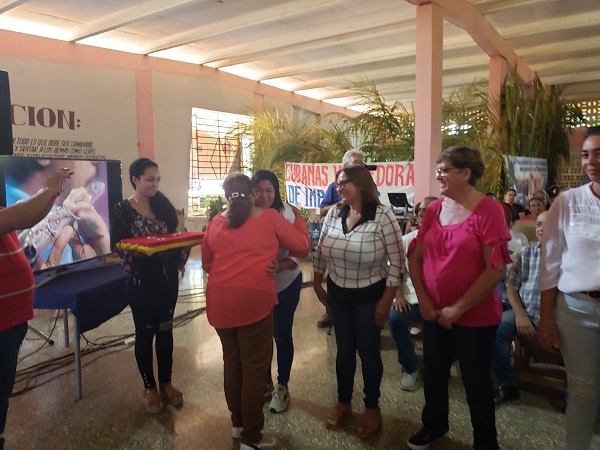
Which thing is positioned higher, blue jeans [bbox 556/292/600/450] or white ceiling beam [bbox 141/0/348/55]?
white ceiling beam [bbox 141/0/348/55]

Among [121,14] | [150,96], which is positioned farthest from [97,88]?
[121,14]

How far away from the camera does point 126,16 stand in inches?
202

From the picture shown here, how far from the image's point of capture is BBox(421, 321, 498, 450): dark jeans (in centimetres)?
186

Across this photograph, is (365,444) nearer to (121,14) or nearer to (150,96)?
(121,14)

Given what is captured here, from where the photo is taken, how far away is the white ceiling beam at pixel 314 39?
5426 mm

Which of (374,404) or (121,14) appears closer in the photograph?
(374,404)

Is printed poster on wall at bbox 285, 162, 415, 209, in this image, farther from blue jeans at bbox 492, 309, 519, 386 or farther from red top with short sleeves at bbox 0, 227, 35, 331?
red top with short sleeves at bbox 0, 227, 35, 331

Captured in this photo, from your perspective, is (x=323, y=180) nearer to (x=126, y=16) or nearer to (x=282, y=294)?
(x=126, y=16)

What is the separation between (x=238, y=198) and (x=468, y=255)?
1.01 meters

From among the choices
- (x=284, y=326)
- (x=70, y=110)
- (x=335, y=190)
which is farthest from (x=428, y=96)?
(x=70, y=110)

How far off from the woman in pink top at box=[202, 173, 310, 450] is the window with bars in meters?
6.07

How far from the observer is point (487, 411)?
6.20 ft

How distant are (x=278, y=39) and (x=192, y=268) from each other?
3556 millimetres

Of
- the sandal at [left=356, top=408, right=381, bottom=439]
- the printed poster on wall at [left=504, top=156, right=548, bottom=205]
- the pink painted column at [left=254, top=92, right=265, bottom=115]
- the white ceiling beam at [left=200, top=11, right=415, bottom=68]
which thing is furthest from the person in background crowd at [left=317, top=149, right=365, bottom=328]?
the pink painted column at [left=254, top=92, right=265, bottom=115]
